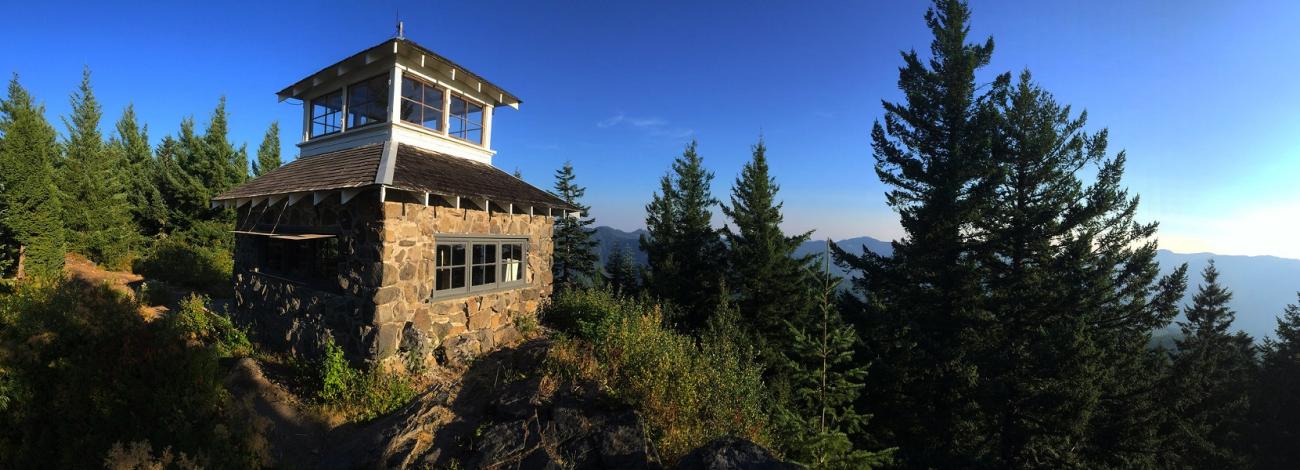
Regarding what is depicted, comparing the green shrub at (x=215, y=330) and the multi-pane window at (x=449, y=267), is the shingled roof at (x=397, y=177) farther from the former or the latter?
the green shrub at (x=215, y=330)

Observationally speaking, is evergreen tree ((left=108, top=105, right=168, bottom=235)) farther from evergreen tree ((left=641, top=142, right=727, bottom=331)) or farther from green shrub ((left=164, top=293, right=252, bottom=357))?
evergreen tree ((left=641, top=142, right=727, bottom=331))

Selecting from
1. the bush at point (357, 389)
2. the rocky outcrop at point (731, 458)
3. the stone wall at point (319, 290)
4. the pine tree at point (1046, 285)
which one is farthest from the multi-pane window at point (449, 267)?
the pine tree at point (1046, 285)

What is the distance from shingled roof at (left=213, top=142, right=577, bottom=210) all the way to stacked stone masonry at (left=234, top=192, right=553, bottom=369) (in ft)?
1.49

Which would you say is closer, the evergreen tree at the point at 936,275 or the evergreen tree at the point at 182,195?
the evergreen tree at the point at 936,275

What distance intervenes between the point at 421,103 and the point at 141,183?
72.2 feet

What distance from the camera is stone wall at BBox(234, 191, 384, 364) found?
7.41m

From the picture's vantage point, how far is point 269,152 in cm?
3042

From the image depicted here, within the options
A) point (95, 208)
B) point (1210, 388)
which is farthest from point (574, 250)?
point (1210, 388)

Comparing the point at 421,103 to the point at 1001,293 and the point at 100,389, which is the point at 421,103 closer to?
the point at 100,389

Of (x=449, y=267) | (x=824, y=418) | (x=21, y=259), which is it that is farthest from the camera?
(x=21, y=259)

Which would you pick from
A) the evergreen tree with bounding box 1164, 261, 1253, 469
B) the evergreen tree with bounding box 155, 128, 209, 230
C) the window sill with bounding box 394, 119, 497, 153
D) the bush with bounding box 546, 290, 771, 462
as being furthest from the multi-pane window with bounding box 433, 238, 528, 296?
the evergreen tree with bounding box 1164, 261, 1253, 469

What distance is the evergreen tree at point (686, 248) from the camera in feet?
55.5

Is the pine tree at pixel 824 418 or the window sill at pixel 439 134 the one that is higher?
the window sill at pixel 439 134

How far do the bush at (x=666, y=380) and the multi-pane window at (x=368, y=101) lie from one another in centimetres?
696
